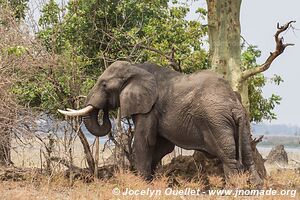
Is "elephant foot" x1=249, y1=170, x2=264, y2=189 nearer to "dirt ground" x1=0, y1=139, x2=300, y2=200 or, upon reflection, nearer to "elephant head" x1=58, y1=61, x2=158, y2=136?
"dirt ground" x1=0, y1=139, x2=300, y2=200

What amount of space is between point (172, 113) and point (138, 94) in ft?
2.66

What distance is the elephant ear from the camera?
39.3ft

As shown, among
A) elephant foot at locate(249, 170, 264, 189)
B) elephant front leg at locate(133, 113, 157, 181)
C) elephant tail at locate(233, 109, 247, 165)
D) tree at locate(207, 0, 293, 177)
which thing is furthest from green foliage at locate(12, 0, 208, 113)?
elephant foot at locate(249, 170, 264, 189)

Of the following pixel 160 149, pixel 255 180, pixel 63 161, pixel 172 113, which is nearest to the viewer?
pixel 255 180

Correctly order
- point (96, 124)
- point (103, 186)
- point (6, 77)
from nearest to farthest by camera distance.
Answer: point (6, 77)
point (103, 186)
point (96, 124)

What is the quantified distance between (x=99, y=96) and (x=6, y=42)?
222 cm

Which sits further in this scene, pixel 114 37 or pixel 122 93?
pixel 114 37

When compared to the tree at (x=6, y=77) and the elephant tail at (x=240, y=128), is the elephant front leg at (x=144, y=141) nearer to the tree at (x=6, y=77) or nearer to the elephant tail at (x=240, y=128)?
the elephant tail at (x=240, y=128)

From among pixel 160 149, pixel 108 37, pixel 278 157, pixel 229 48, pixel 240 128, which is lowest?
pixel 278 157

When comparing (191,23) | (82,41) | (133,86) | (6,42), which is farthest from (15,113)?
(191,23)

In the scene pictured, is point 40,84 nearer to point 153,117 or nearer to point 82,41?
point 82,41

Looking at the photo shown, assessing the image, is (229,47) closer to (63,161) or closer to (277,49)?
(277,49)

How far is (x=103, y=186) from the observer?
11547 mm

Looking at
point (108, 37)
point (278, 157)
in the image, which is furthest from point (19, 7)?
point (278, 157)
